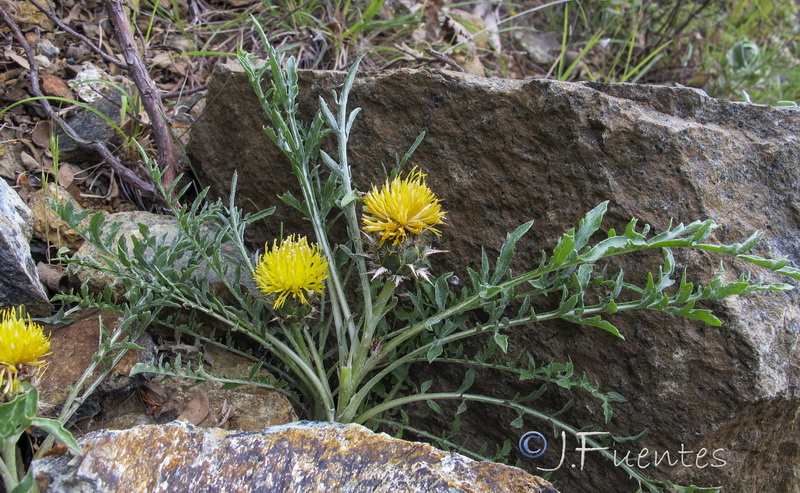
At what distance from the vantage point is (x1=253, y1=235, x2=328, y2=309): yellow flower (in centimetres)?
211

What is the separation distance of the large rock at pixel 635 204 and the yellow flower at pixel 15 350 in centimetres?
140

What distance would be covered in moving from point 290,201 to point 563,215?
1061 mm

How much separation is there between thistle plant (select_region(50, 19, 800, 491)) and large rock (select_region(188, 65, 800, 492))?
91 millimetres

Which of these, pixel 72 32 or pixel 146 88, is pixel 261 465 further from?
pixel 72 32

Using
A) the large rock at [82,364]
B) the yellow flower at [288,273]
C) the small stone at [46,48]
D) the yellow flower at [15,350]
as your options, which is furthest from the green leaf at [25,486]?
the small stone at [46,48]

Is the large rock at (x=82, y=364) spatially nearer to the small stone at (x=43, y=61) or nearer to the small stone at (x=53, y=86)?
the small stone at (x=53, y=86)

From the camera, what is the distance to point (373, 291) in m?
2.41

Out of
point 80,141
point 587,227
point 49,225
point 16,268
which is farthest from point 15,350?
point 587,227

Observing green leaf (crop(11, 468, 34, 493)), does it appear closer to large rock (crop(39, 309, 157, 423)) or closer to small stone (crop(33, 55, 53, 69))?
large rock (crop(39, 309, 157, 423))

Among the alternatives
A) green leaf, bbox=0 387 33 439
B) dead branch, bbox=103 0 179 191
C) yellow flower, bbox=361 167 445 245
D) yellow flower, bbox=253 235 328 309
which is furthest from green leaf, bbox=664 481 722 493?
dead branch, bbox=103 0 179 191

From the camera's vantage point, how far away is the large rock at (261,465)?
5.49 feet

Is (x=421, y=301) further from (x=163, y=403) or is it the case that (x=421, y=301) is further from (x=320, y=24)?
(x=320, y=24)

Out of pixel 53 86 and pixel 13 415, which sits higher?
pixel 53 86

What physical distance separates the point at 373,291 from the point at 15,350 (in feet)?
3.93
